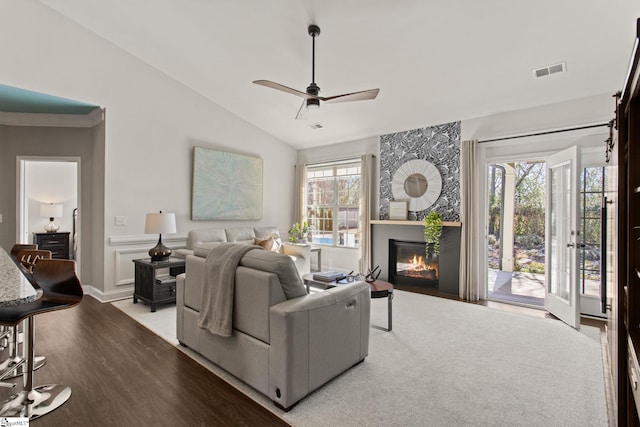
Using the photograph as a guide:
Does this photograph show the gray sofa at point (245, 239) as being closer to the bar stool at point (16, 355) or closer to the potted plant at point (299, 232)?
the potted plant at point (299, 232)

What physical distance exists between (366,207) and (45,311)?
483 cm

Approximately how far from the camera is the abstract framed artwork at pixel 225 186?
5.45 m

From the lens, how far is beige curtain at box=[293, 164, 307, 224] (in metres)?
7.12

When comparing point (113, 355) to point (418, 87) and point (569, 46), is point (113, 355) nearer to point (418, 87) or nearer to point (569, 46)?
point (418, 87)

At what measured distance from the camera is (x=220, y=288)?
7.73ft

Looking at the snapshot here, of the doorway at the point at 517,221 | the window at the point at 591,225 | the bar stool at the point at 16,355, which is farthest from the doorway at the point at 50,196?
the doorway at the point at 517,221

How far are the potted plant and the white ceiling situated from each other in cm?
255

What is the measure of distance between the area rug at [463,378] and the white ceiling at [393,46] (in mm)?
2874

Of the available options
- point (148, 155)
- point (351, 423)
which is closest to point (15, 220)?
point (148, 155)

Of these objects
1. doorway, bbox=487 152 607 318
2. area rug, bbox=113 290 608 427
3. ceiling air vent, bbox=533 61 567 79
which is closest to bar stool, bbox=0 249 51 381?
area rug, bbox=113 290 608 427

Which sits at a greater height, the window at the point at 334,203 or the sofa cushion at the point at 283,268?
the window at the point at 334,203

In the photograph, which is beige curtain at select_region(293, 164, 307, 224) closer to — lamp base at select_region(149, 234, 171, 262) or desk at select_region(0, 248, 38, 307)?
lamp base at select_region(149, 234, 171, 262)

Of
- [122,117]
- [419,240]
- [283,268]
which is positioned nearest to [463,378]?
[283,268]

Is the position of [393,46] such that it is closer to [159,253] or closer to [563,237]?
[563,237]
